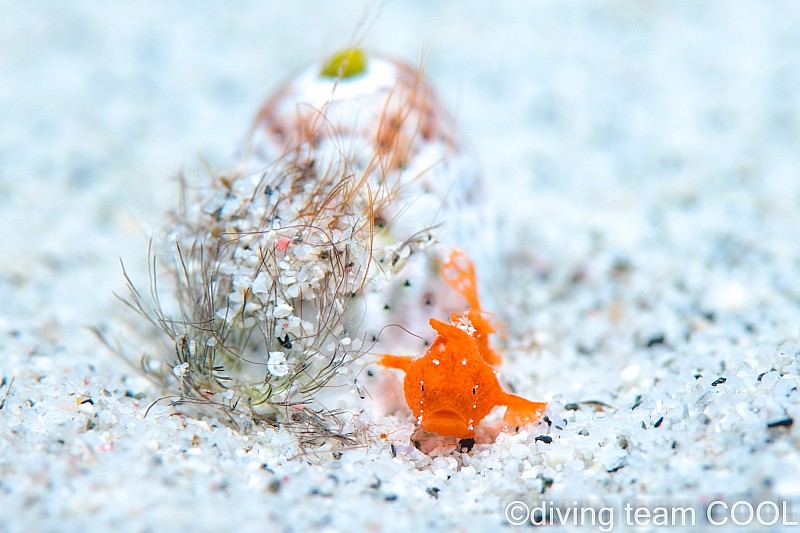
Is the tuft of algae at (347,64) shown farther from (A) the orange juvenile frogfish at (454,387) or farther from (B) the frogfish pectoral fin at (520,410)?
(B) the frogfish pectoral fin at (520,410)

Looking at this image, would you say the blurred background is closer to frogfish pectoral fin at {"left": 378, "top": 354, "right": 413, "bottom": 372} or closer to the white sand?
the white sand

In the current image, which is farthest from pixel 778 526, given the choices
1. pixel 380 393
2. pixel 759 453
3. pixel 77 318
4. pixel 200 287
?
pixel 77 318

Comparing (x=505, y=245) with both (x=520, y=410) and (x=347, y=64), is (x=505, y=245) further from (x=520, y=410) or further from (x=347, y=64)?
(x=520, y=410)

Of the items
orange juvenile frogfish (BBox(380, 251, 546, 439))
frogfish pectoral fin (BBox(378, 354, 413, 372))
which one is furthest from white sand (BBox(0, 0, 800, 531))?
frogfish pectoral fin (BBox(378, 354, 413, 372))

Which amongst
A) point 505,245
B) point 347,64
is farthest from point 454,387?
point 505,245

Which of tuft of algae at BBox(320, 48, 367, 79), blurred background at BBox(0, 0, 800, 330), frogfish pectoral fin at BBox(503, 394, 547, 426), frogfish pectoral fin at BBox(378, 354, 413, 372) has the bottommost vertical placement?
frogfish pectoral fin at BBox(503, 394, 547, 426)

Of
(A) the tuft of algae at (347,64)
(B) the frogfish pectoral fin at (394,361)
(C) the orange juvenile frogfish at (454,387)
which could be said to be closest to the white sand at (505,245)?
(C) the orange juvenile frogfish at (454,387)
